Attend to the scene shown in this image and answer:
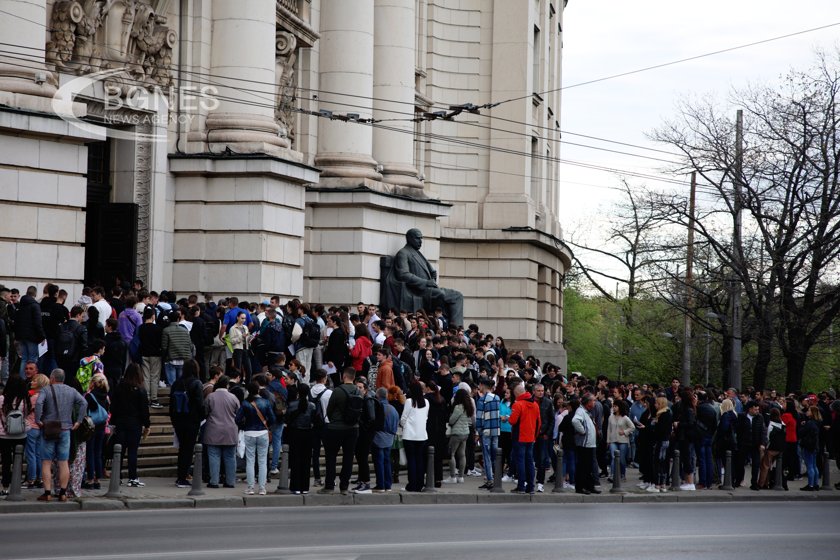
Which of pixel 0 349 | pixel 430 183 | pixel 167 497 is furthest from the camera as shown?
pixel 430 183

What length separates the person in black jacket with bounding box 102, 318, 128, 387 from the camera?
2047cm

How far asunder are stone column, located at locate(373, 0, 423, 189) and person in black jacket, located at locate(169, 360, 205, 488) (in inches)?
736

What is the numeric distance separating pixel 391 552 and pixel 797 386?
95.9ft

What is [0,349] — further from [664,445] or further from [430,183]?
[430,183]

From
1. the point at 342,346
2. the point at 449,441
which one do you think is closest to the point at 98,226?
the point at 342,346

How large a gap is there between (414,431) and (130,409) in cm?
461

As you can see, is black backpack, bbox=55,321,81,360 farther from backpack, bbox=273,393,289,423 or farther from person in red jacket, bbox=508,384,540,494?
person in red jacket, bbox=508,384,540,494

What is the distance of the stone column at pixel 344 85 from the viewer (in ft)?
119

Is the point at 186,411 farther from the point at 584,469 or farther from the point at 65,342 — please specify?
the point at 584,469

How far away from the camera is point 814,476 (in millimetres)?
27172

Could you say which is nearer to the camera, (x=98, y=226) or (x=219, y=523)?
(x=219, y=523)

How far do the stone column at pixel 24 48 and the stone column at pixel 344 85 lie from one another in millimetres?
11889

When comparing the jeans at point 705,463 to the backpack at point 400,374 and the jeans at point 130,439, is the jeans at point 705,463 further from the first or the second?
the jeans at point 130,439

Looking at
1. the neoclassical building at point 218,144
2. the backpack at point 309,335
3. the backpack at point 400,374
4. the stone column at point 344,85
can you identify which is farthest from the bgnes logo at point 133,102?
the backpack at point 400,374
